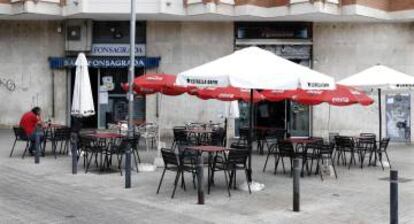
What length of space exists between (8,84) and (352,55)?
46.1ft

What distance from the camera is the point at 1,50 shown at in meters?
24.3

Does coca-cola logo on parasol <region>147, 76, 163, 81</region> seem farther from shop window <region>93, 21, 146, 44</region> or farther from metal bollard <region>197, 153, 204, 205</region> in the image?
shop window <region>93, 21, 146, 44</region>

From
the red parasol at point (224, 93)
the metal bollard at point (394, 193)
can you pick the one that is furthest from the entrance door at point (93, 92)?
the metal bollard at point (394, 193)

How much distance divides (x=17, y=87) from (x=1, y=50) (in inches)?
65.3

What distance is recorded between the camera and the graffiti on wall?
24.2 m

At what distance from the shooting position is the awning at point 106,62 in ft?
78.0

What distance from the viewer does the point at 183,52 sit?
2406 centimetres

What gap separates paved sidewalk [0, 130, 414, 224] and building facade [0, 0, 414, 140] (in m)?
9.76

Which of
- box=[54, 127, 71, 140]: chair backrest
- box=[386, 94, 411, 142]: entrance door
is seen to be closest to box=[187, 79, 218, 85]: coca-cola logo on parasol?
box=[54, 127, 71, 140]: chair backrest

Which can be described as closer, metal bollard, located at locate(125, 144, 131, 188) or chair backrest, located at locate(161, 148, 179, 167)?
chair backrest, located at locate(161, 148, 179, 167)

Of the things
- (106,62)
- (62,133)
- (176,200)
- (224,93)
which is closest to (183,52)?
(106,62)

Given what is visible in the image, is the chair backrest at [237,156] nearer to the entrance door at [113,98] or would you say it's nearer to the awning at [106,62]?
the awning at [106,62]

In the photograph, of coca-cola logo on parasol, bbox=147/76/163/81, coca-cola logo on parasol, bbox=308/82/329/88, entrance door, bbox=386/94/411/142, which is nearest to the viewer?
coca-cola logo on parasol, bbox=308/82/329/88

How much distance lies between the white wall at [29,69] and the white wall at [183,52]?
379cm
